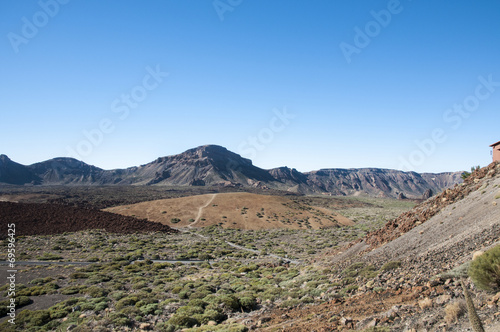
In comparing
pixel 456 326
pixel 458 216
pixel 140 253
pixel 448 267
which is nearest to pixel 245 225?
pixel 140 253

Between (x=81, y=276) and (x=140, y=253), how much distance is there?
40.5ft

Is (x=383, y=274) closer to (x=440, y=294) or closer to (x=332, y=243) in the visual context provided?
(x=440, y=294)

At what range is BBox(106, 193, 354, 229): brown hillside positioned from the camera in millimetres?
68688

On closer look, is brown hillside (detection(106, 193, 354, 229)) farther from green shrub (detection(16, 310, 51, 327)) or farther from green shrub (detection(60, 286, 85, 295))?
green shrub (detection(16, 310, 51, 327))

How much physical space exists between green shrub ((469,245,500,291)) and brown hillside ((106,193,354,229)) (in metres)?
58.7

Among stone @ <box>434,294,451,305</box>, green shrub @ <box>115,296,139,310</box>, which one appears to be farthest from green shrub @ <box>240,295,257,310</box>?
stone @ <box>434,294,451,305</box>

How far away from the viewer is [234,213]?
243 ft

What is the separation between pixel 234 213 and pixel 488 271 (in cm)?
6695

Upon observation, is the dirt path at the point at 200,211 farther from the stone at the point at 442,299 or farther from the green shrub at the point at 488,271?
the green shrub at the point at 488,271

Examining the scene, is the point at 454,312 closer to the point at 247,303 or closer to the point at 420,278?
the point at 420,278

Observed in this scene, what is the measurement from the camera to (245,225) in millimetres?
67312

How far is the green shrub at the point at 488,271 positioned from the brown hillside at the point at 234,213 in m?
A: 58.7

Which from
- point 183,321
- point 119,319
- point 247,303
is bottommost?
point 247,303

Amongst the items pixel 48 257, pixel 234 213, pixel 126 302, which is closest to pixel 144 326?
pixel 126 302
